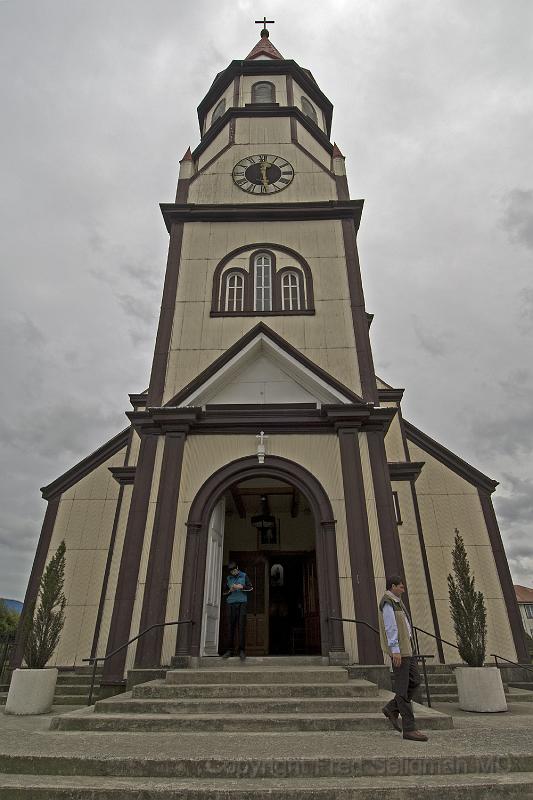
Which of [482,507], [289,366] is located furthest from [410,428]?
[289,366]

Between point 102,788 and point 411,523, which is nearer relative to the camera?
point 102,788

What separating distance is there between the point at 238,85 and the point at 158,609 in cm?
1990

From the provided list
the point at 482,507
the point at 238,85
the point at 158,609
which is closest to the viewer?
the point at 158,609

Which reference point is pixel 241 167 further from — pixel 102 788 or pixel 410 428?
pixel 102 788

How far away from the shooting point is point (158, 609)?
Result: 9016 mm

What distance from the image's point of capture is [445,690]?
30.9ft

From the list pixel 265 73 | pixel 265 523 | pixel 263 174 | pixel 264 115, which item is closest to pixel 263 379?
pixel 265 523

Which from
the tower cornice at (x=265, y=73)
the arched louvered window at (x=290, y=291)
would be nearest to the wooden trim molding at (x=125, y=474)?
the arched louvered window at (x=290, y=291)

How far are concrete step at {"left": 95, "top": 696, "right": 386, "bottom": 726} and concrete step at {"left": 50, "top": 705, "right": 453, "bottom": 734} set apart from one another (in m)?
0.36

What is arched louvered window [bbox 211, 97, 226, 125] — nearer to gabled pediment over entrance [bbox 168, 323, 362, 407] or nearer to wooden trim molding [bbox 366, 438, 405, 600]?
gabled pediment over entrance [bbox 168, 323, 362, 407]

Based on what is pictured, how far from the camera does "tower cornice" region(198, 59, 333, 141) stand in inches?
775

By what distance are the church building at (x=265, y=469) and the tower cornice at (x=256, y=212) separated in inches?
2.4

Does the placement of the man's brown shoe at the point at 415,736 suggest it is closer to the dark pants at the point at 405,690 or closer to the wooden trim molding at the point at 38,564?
the dark pants at the point at 405,690

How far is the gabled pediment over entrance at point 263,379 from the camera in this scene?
1127 cm
